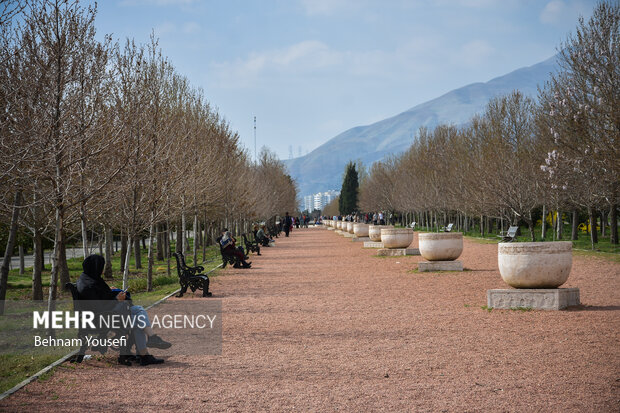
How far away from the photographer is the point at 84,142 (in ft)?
34.8

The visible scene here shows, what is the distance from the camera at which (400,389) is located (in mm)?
7039

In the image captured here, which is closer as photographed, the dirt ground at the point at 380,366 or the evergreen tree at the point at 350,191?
the dirt ground at the point at 380,366

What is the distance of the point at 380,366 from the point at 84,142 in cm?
596

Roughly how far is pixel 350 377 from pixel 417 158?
63207mm

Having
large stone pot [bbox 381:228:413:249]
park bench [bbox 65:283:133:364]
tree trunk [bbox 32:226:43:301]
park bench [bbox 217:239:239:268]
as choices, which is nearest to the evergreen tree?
large stone pot [bbox 381:228:413:249]

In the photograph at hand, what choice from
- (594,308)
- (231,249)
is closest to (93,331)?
(594,308)

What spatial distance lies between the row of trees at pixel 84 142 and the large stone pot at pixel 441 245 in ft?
26.4

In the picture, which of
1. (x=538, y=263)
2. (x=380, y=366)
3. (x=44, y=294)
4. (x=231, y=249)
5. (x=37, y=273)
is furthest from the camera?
(x=231, y=249)

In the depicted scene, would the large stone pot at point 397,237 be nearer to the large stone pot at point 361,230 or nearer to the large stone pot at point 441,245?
the large stone pot at point 441,245

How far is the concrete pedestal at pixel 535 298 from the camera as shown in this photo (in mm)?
12086

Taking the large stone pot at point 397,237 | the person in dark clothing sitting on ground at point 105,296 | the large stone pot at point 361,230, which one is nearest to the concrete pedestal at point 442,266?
the large stone pot at point 397,237

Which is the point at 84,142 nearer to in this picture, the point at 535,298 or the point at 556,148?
the point at 535,298

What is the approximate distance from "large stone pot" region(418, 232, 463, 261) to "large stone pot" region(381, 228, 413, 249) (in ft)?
29.3

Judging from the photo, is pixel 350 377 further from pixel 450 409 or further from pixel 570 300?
pixel 570 300
